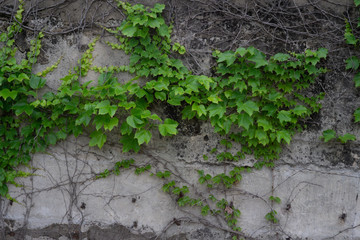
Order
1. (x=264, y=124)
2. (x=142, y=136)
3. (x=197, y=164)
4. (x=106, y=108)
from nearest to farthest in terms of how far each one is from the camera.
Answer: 1. (x=106, y=108)
2. (x=142, y=136)
3. (x=264, y=124)
4. (x=197, y=164)

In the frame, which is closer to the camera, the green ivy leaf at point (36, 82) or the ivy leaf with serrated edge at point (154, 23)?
the ivy leaf with serrated edge at point (154, 23)

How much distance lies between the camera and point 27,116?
3059mm

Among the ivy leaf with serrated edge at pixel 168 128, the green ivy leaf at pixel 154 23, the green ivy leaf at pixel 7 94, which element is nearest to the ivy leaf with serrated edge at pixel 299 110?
the ivy leaf with serrated edge at pixel 168 128

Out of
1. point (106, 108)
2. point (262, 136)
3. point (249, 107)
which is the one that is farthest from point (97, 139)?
point (262, 136)

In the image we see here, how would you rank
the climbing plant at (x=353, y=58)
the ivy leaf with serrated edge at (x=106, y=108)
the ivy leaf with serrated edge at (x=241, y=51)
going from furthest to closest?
the climbing plant at (x=353, y=58) → the ivy leaf with serrated edge at (x=241, y=51) → the ivy leaf with serrated edge at (x=106, y=108)

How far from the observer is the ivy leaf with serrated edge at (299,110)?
2809 millimetres

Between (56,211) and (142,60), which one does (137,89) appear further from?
(56,211)

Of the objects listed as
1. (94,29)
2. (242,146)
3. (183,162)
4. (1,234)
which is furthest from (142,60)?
(1,234)

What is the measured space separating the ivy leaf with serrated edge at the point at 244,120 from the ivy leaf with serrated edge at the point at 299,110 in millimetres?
399

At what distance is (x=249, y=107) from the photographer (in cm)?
280

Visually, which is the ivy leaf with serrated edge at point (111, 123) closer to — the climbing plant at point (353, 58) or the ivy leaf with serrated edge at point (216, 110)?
the ivy leaf with serrated edge at point (216, 110)

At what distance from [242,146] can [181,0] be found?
1.52m

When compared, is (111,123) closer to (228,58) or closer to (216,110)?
(216,110)

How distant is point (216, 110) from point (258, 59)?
1.93 feet
